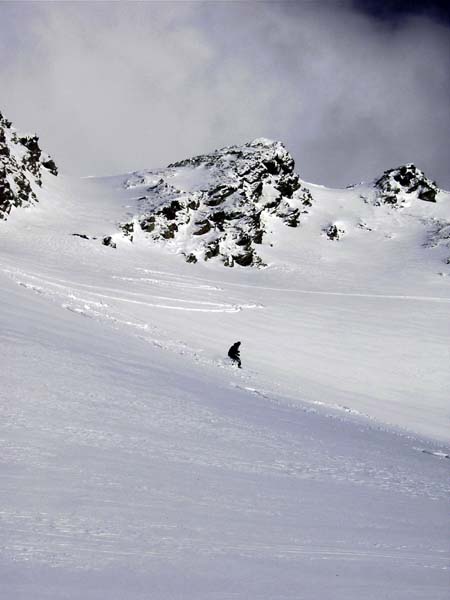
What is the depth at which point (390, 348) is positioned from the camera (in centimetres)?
3456

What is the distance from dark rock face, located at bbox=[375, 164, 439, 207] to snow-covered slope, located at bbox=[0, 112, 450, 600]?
64.7 meters

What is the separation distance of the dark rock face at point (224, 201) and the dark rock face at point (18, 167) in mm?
12994

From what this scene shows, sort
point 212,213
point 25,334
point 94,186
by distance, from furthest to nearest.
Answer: point 94,186 < point 212,213 < point 25,334

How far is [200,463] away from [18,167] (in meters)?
71.6

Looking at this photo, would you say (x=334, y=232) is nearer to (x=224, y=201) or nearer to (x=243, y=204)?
(x=243, y=204)

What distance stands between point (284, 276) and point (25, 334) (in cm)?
5264

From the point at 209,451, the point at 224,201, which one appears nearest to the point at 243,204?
the point at 224,201

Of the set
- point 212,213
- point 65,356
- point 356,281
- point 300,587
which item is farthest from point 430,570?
point 212,213

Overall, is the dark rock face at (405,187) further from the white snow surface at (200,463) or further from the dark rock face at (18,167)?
the white snow surface at (200,463)

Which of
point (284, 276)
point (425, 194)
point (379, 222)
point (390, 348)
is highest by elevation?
point (425, 194)

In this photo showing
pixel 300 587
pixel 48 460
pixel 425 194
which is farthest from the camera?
pixel 425 194

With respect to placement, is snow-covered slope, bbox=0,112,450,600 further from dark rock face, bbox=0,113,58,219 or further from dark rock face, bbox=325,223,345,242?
dark rock face, bbox=325,223,345,242

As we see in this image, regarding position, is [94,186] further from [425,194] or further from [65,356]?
[65,356]

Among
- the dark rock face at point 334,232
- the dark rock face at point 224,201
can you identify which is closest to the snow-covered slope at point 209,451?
the dark rock face at point 224,201
